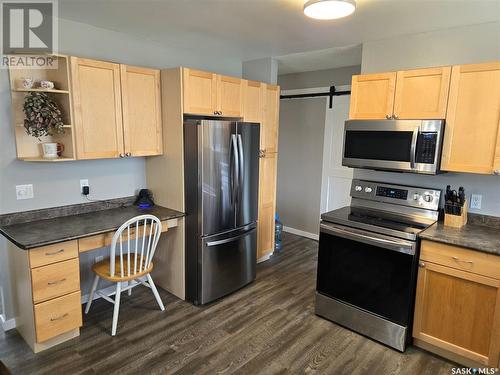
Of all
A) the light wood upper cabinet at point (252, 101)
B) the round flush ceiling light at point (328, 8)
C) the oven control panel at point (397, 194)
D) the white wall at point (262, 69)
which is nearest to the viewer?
the round flush ceiling light at point (328, 8)

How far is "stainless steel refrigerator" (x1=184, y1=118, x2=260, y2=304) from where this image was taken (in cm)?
286

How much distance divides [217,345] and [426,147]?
7.12 feet

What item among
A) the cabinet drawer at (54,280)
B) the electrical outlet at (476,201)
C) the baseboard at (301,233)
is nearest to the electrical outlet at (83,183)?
the cabinet drawer at (54,280)

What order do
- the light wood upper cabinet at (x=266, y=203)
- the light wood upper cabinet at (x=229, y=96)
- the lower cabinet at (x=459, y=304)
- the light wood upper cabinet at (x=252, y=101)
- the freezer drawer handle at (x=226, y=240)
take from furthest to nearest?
the light wood upper cabinet at (x=266, y=203)
the light wood upper cabinet at (x=252, y=101)
the light wood upper cabinet at (x=229, y=96)
the freezer drawer handle at (x=226, y=240)
the lower cabinet at (x=459, y=304)

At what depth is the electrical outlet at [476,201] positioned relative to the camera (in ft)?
8.59

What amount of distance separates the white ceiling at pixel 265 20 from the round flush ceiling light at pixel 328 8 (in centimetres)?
18

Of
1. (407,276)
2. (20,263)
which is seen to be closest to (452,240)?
(407,276)

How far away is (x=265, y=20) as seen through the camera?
2.64 metres

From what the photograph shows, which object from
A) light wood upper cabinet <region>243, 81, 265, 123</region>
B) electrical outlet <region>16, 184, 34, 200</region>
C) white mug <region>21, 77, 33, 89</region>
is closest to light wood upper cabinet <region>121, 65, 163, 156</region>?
white mug <region>21, 77, 33, 89</region>

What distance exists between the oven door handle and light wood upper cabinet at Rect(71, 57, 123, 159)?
76.2 inches

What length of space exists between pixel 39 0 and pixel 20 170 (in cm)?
125

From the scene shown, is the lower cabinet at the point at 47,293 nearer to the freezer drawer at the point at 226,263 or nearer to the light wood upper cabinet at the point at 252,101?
the freezer drawer at the point at 226,263

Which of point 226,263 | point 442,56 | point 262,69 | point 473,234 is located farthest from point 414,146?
point 262,69

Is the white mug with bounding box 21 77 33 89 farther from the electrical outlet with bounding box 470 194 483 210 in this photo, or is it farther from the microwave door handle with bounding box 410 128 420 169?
the electrical outlet with bounding box 470 194 483 210
